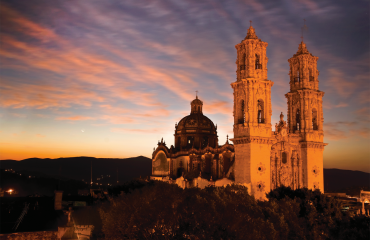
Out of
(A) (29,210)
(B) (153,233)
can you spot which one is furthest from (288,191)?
(A) (29,210)

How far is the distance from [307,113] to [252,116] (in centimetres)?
1124

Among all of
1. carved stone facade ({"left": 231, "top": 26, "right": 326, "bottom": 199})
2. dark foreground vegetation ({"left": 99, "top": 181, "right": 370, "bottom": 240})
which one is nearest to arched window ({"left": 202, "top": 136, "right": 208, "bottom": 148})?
carved stone facade ({"left": 231, "top": 26, "right": 326, "bottom": 199})

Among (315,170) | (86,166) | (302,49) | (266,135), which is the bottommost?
(86,166)

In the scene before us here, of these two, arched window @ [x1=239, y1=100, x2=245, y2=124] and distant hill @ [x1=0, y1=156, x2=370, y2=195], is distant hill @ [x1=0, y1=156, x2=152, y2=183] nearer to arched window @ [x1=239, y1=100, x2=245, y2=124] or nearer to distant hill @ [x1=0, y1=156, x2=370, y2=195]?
distant hill @ [x1=0, y1=156, x2=370, y2=195]

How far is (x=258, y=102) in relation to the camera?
147 ft

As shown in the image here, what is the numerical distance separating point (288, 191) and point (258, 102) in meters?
10.6

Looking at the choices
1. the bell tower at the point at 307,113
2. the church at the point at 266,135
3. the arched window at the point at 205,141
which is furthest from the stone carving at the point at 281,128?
the arched window at the point at 205,141

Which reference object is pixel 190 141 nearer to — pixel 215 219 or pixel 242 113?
pixel 242 113

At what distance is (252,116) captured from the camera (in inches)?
1690

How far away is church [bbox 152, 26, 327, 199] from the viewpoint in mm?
42825

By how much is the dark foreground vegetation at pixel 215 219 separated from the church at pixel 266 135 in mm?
10248

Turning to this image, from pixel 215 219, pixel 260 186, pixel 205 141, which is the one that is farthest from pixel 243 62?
pixel 205 141

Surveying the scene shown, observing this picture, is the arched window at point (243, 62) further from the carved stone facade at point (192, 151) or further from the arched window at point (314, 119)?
the carved stone facade at point (192, 151)

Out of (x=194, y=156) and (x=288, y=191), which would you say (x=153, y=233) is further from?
(x=194, y=156)
